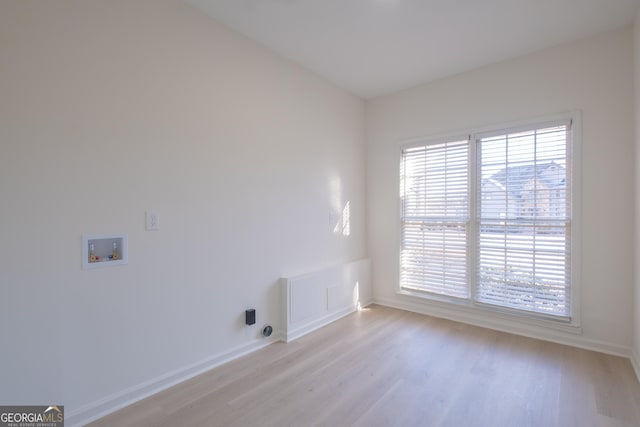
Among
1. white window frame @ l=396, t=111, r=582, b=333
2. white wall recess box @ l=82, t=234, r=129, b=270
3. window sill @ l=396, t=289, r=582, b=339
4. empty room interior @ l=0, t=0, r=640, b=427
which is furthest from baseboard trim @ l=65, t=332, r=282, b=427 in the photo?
white window frame @ l=396, t=111, r=582, b=333

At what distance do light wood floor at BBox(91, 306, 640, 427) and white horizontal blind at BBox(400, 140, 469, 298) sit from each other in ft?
2.62

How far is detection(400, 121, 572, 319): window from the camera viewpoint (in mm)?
3010

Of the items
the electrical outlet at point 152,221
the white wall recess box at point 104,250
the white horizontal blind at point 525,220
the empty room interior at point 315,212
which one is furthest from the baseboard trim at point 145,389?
the white horizontal blind at point 525,220

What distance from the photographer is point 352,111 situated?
4.16 meters

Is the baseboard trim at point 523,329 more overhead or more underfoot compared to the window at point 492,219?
more underfoot

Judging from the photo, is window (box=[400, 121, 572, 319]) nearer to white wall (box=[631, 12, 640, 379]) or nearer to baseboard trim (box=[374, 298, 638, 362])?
baseboard trim (box=[374, 298, 638, 362])

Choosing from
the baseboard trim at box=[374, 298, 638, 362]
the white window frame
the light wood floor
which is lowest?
the light wood floor

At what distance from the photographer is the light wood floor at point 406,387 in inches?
76.3

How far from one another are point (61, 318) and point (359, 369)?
81.8 inches

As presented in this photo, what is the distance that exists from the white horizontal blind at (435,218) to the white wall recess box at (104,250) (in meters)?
3.12

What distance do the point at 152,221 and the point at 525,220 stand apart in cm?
340

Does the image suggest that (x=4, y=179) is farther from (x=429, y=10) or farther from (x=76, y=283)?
(x=429, y=10)

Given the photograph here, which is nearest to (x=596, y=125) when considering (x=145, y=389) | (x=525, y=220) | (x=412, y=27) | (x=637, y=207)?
(x=637, y=207)

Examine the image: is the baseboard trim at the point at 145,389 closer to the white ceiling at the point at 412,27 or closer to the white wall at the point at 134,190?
the white wall at the point at 134,190
